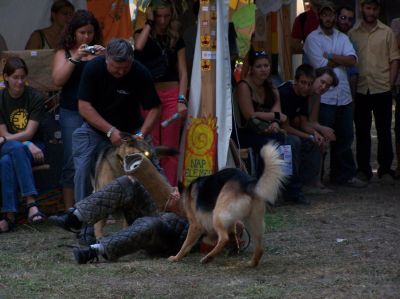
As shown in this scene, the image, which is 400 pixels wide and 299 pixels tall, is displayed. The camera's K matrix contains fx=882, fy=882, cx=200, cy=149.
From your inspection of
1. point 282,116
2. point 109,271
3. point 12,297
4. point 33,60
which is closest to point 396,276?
point 109,271

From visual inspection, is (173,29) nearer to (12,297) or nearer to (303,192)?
(303,192)

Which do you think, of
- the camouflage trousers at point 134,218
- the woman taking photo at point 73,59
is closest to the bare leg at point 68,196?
the woman taking photo at point 73,59

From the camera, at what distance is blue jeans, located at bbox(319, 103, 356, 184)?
9109 millimetres

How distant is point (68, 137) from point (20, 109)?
0.53 meters

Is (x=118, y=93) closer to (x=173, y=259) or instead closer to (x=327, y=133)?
(x=173, y=259)

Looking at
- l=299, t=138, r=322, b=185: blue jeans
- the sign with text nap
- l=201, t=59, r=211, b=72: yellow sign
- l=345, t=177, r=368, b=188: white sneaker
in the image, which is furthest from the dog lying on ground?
l=345, t=177, r=368, b=188: white sneaker

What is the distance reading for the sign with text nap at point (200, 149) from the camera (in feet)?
23.7

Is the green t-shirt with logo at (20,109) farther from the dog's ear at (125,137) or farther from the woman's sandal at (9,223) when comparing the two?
the dog's ear at (125,137)

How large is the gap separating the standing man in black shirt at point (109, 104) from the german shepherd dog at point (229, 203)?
87 cm

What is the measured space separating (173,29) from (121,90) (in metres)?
1.37

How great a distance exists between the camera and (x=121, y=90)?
21.2ft

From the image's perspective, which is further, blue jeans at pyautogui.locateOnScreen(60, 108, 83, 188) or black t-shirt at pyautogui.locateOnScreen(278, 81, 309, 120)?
black t-shirt at pyautogui.locateOnScreen(278, 81, 309, 120)

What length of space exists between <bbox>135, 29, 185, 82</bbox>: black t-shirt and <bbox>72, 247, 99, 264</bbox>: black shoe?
92.7 inches

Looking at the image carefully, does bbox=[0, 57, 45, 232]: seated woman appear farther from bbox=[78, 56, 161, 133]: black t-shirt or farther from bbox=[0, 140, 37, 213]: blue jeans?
bbox=[78, 56, 161, 133]: black t-shirt
